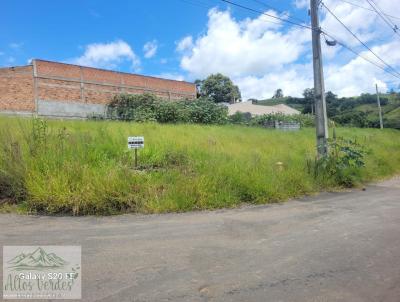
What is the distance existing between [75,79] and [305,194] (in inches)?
1135

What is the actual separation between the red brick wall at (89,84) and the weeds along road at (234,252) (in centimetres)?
2702

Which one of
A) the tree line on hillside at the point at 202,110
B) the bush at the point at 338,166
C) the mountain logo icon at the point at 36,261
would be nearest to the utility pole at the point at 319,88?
the bush at the point at 338,166

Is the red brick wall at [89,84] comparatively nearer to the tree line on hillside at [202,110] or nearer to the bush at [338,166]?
the tree line on hillside at [202,110]

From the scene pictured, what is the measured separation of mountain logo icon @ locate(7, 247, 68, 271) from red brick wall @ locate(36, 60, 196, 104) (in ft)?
93.2

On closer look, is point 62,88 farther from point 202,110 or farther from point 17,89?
point 202,110

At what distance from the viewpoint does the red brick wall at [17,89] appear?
28109 millimetres

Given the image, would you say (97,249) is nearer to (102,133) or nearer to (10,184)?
(10,184)

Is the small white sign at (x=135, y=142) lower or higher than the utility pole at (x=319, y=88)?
lower

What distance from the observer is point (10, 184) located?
716cm

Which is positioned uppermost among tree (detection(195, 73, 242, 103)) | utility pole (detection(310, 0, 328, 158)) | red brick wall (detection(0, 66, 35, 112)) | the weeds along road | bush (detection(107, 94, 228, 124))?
tree (detection(195, 73, 242, 103))

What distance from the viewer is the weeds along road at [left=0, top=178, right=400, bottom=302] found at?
138 inches

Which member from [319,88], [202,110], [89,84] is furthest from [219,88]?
[319,88]

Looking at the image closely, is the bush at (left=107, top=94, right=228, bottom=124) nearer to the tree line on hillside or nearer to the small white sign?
the tree line on hillside

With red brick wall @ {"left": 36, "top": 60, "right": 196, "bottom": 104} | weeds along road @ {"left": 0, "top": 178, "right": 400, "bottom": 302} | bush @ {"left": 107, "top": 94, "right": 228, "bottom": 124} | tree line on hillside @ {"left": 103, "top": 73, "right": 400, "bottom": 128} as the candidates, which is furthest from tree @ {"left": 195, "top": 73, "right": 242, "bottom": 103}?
weeds along road @ {"left": 0, "top": 178, "right": 400, "bottom": 302}
